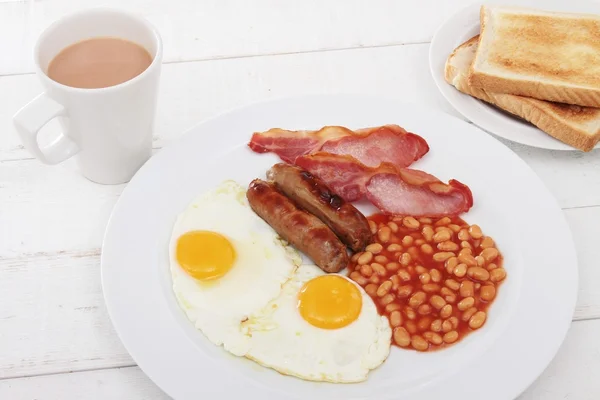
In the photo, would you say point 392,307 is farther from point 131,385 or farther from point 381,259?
point 131,385

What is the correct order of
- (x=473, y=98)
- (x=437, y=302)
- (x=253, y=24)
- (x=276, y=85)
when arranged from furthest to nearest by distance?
(x=253, y=24)
(x=276, y=85)
(x=473, y=98)
(x=437, y=302)

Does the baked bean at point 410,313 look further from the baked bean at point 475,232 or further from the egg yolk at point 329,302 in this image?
the baked bean at point 475,232

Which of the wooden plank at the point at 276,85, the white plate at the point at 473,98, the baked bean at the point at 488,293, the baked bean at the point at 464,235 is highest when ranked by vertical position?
the white plate at the point at 473,98

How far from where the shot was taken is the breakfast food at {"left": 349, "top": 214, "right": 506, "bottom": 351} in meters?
1.87

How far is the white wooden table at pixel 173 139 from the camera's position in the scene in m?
1.91

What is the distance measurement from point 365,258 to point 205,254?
451mm

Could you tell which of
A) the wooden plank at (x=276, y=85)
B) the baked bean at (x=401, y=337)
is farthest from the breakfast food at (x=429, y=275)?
the wooden plank at (x=276, y=85)

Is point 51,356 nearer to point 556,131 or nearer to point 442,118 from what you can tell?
point 442,118

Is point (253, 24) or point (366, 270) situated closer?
point (366, 270)

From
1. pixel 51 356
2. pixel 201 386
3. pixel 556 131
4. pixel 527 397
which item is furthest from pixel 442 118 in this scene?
pixel 51 356

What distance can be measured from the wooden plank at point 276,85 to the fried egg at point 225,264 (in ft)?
1.84

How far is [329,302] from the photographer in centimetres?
185

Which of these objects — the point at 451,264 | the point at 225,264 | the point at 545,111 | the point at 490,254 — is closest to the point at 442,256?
the point at 451,264

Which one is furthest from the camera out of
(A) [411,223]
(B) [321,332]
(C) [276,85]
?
(C) [276,85]
